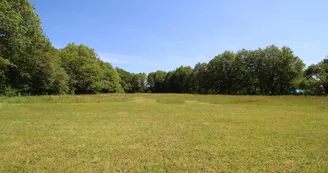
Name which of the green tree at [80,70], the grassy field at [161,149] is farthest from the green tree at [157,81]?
the grassy field at [161,149]

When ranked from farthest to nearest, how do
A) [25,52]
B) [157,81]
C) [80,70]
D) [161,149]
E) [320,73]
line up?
[157,81], [80,70], [320,73], [25,52], [161,149]

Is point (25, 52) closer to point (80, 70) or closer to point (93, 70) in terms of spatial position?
point (80, 70)

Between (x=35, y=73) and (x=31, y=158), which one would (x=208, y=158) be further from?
(x=35, y=73)

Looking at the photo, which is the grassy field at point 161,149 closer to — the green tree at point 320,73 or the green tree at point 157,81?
the green tree at point 320,73

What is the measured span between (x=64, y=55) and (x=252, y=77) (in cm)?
5558

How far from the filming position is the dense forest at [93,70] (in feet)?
82.4

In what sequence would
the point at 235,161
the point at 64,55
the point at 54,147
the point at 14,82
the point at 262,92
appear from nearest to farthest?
the point at 235,161
the point at 54,147
the point at 14,82
the point at 64,55
the point at 262,92

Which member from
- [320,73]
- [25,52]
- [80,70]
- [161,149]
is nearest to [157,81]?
[80,70]

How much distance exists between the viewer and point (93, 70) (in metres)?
51.2

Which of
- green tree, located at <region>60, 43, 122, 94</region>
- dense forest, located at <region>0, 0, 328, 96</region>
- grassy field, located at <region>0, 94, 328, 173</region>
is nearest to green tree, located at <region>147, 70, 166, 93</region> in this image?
dense forest, located at <region>0, 0, 328, 96</region>

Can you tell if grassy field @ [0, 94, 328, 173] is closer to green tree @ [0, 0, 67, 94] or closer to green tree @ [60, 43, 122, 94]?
green tree @ [0, 0, 67, 94]

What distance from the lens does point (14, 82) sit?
102ft

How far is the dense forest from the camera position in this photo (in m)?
25.1

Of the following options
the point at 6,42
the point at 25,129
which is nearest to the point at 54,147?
the point at 25,129
